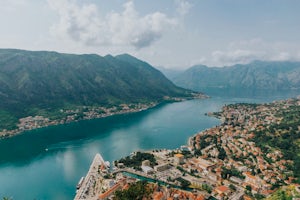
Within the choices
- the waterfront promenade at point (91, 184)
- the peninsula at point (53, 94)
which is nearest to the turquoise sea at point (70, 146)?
the waterfront promenade at point (91, 184)

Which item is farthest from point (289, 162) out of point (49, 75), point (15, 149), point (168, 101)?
point (49, 75)

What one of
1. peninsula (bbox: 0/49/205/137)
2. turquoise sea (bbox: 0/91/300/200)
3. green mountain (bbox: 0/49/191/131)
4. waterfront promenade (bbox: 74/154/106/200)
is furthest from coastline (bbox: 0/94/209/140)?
waterfront promenade (bbox: 74/154/106/200)

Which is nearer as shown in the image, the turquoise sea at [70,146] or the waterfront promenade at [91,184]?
the waterfront promenade at [91,184]

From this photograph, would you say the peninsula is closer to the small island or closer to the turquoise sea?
the turquoise sea

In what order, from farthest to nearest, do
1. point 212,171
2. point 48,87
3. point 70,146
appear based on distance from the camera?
point 48,87 → point 70,146 → point 212,171

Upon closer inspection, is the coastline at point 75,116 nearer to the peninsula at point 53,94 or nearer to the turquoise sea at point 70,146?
the peninsula at point 53,94

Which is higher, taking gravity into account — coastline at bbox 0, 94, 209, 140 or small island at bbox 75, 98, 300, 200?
coastline at bbox 0, 94, 209, 140

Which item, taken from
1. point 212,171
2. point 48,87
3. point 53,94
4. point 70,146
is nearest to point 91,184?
point 212,171

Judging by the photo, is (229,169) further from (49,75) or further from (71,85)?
(49,75)

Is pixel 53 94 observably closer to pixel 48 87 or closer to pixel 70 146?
pixel 48 87

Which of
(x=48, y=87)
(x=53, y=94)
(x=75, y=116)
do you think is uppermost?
(x=48, y=87)
